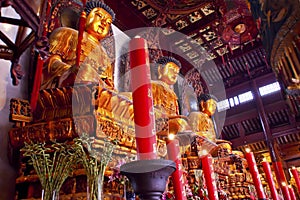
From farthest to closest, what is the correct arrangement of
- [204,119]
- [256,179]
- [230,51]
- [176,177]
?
[230,51]
[204,119]
[256,179]
[176,177]

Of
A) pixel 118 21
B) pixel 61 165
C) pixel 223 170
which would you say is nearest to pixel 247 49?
pixel 118 21

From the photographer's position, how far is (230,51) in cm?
589

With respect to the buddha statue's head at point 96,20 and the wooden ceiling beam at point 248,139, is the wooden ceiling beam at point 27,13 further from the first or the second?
the wooden ceiling beam at point 248,139

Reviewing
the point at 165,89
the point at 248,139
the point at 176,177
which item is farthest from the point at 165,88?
the point at 248,139

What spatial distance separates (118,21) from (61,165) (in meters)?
3.41

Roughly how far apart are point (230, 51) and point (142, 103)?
5651mm

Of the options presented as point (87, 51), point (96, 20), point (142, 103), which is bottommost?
point (142, 103)

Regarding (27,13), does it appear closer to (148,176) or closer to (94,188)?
(94,188)

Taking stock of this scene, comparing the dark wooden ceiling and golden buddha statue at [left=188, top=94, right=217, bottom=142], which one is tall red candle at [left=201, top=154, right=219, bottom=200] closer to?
the dark wooden ceiling

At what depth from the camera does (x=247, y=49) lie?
6.25 meters

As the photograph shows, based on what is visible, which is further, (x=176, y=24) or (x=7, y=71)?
(x=176, y=24)

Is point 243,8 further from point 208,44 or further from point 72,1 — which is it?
point 72,1

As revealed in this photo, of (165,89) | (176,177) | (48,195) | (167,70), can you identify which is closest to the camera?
(176,177)

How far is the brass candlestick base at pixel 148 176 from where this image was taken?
1.64 ft
